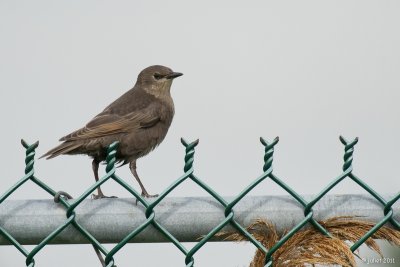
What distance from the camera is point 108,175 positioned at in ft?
10.3

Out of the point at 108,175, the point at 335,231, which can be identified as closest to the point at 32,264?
the point at 108,175

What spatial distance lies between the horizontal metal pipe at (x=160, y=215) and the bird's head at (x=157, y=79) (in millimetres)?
5040

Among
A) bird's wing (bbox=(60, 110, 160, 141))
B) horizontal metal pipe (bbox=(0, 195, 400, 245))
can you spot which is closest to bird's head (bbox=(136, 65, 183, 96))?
bird's wing (bbox=(60, 110, 160, 141))

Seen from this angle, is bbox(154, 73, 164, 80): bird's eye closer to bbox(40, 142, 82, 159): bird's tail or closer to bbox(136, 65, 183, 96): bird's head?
bbox(136, 65, 183, 96): bird's head

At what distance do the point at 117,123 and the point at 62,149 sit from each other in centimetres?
91

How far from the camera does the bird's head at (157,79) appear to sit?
27.5ft

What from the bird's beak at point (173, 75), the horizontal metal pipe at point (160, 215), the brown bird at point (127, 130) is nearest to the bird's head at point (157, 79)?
the bird's beak at point (173, 75)

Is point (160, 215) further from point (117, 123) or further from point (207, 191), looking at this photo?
point (117, 123)

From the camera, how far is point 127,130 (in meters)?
7.39

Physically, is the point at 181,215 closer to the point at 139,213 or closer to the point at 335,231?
the point at 139,213

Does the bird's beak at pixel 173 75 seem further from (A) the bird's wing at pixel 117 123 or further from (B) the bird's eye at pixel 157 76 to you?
(A) the bird's wing at pixel 117 123

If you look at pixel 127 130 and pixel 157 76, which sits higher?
pixel 157 76

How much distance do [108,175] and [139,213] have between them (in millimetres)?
208

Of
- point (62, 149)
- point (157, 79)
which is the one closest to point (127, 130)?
point (62, 149)
